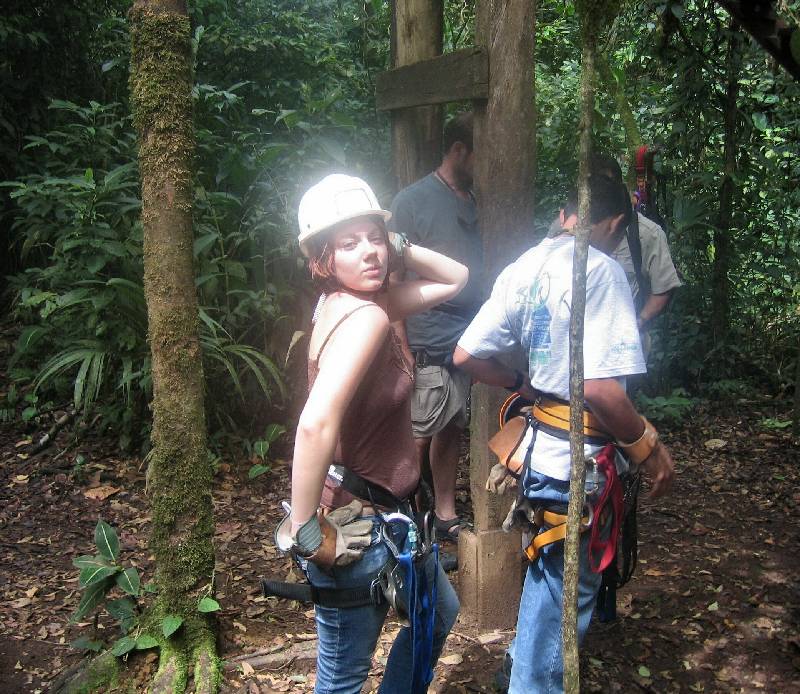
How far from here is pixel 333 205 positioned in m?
2.07

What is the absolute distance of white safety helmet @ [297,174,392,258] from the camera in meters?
2.06

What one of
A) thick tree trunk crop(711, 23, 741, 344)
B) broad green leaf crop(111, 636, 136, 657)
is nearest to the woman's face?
broad green leaf crop(111, 636, 136, 657)

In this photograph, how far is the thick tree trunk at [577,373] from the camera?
4.49 feet

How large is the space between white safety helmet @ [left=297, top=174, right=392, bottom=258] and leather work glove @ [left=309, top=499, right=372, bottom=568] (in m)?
0.72

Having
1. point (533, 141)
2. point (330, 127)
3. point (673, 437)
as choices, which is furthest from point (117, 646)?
point (673, 437)

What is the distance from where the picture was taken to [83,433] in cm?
510

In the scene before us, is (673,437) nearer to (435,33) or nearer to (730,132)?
(730,132)

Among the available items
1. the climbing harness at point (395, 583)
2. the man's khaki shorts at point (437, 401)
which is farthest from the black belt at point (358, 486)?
the man's khaki shorts at point (437, 401)

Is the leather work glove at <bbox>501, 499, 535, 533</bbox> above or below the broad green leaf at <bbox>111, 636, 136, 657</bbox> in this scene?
above

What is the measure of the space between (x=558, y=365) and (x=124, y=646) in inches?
74.8

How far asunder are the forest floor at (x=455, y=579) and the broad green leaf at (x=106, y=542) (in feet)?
1.14

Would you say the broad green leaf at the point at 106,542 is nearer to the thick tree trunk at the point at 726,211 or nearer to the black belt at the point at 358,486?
the black belt at the point at 358,486

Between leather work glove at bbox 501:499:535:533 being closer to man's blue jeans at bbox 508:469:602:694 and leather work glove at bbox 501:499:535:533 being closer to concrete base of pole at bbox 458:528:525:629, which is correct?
man's blue jeans at bbox 508:469:602:694

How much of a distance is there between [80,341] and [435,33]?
284cm
